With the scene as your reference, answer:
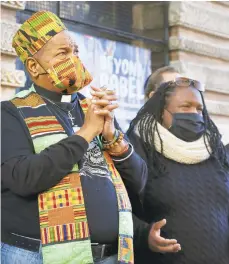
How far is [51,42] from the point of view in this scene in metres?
2.71

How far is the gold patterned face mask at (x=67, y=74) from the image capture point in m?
2.68

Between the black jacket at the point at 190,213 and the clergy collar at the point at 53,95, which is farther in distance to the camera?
the black jacket at the point at 190,213

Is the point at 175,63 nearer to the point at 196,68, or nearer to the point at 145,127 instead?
the point at 196,68

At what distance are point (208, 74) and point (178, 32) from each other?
0.73 metres

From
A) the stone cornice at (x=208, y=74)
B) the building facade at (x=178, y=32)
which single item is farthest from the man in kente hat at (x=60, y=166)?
the stone cornice at (x=208, y=74)

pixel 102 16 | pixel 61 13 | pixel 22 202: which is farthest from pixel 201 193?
pixel 102 16

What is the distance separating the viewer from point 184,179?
11.4ft

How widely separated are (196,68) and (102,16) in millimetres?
1441

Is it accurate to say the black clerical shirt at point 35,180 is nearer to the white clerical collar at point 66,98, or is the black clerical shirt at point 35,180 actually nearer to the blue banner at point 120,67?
the white clerical collar at point 66,98

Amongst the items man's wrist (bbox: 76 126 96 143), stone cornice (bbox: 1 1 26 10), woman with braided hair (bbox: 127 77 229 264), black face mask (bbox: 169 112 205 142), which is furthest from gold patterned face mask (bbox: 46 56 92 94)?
stone cornice (bbox: 1 1 26 10)

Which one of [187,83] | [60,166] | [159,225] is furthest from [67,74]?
[187,83]

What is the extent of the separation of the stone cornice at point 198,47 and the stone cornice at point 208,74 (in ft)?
0.51

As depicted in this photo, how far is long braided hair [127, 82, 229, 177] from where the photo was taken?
11.6 ft

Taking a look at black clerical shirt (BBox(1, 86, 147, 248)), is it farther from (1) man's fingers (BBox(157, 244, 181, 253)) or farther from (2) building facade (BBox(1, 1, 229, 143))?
(2) building facade (BBox(1, 1, 229, 143))
